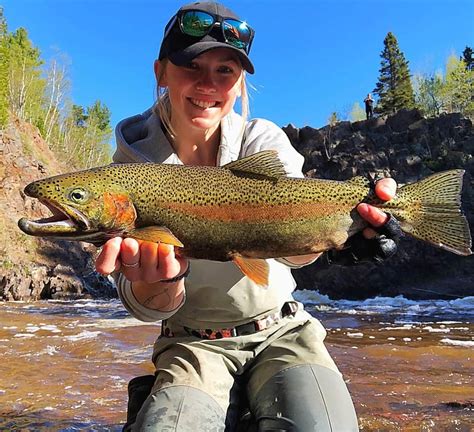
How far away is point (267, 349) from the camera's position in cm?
333

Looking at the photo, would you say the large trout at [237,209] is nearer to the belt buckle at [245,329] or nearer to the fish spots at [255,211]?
the fish spots at [255,211]

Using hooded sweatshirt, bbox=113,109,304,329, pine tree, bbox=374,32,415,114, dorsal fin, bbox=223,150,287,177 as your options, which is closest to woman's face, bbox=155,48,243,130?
hooded sweatshirt, bbox=113,109,304,329

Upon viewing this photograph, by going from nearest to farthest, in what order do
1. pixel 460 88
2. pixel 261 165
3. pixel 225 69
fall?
pixel 261 165 < pixel 225 69 < pixel 460 88

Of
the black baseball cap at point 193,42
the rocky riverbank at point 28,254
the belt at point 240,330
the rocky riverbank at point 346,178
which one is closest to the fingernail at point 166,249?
the belt at point 240,330

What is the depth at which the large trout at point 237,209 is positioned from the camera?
284 centimetres

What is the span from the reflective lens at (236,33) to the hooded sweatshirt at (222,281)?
0.53 metres

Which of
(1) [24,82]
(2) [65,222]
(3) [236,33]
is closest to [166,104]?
(3) [236,33]

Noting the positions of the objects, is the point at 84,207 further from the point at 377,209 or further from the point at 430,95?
the point at 430,95

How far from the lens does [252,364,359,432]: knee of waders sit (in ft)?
9.25

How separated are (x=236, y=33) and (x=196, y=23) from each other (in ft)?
0.87

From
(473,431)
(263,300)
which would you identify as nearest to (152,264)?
(263,300)

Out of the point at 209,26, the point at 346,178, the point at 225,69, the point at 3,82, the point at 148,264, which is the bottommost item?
the point at 148,264

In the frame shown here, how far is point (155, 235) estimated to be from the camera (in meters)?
2.85

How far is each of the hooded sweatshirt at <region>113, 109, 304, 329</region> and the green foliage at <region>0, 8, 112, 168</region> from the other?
4275 centimetres
